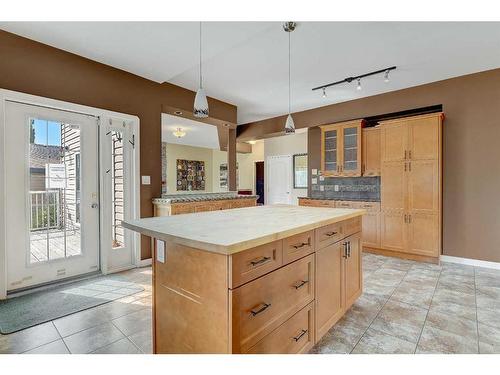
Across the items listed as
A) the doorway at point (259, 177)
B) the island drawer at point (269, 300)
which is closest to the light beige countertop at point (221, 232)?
the island drawer at point (269, 300)

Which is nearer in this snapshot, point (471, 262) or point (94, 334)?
point (94, 334)

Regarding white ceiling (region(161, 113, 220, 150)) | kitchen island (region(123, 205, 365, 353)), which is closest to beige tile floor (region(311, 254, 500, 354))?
kitchen island (region(123, 205, 365, 353))

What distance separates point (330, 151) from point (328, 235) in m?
3.36

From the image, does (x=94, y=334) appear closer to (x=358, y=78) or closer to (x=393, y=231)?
(x=393, y=231)

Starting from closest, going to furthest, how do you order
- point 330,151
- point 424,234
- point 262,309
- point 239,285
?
point 239,285 < point 262,309 < point 424,234 < point 330,151

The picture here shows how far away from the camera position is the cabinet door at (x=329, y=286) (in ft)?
5.85

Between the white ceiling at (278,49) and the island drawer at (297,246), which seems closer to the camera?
the island drawer at (297,246)

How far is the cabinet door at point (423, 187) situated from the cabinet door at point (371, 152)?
59 cm

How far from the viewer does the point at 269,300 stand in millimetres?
1364

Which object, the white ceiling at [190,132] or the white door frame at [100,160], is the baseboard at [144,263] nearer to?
the white door frame at [100,160]

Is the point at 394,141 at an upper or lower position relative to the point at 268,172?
upper

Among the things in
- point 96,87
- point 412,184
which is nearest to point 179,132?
point 96,87

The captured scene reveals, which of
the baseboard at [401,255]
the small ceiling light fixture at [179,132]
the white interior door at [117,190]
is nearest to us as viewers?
the white interior door at [117,190]
